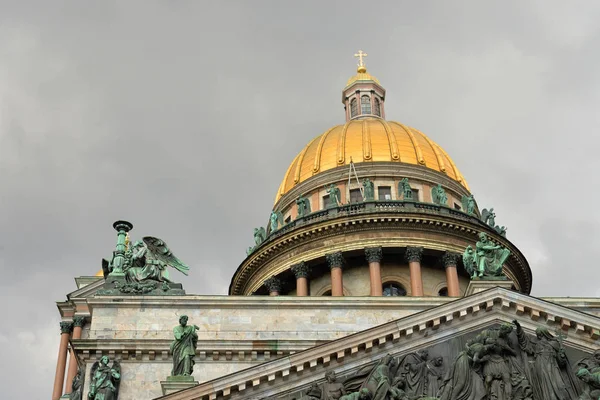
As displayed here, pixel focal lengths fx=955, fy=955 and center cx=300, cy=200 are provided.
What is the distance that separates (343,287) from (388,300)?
45.2ft

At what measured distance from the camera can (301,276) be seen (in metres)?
52.1

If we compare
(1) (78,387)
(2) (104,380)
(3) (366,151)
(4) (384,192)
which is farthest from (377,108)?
(2) (104,380)

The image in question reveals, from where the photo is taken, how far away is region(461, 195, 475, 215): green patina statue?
185 ft

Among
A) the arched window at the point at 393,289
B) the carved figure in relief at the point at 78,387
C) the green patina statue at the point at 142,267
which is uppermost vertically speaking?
the arched window at the point at 393,289

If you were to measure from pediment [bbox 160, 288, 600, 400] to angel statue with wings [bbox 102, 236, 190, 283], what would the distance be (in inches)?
468

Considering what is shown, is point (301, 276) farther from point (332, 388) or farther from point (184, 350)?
point (332, 388)

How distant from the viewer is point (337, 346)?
28766 mm

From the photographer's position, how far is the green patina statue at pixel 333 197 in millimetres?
54219

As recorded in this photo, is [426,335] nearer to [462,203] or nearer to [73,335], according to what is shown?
[73,335]

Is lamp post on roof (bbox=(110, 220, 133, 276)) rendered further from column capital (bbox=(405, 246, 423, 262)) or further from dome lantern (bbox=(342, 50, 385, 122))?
dome lantern (bbox=(342, 50, 385, 122))

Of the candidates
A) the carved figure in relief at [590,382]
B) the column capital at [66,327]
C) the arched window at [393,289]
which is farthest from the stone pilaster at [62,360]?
the carved figure in relief at [590,382]

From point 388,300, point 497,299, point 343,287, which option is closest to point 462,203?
point 343,287

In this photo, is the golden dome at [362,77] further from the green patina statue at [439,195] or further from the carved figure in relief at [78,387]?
the carved figure in relief at [78,387]

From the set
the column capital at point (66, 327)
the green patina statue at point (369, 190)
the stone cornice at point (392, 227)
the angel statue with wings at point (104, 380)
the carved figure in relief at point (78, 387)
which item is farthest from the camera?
the green patina statue at point (369, 190)
